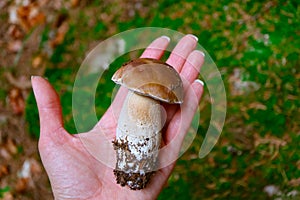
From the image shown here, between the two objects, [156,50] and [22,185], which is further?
[22,185]

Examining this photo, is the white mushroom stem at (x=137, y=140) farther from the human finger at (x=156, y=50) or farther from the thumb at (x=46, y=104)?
the human finger at (x=156, y=50)

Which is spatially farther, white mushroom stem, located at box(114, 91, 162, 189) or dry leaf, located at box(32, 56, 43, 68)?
dry leaf, located at box(32, 56, 43, 68)

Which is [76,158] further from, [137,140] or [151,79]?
[151,79]

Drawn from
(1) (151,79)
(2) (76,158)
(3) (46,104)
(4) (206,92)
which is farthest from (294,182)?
(3) (46,104)

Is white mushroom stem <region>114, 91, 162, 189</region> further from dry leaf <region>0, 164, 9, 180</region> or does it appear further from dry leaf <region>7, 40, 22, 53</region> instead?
dry leaf <region>7, 40, 22, 53</region>

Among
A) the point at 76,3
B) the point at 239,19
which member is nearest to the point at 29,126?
the point at 76,3

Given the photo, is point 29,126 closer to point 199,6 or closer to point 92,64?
point 92,64

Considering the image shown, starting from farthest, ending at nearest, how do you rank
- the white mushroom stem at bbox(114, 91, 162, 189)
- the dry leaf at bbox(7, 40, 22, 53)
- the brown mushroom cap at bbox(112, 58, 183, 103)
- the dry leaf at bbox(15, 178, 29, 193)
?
the dry leaf at bbox(7, 40, 22, 53), the dry leaf at bbox(15, 178, 29, 193), the white mushroom stem at bbox(114, 91, 162, 189), the brown mushroom cap at bbox(112, 58, 183, 103)

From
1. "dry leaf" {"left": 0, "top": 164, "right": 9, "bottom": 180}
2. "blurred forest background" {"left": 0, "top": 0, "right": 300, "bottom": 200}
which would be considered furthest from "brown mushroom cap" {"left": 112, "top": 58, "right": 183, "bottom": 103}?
"dry leaf" {"left": 0, "top": 164, "right": 9, "bottom": 180}
